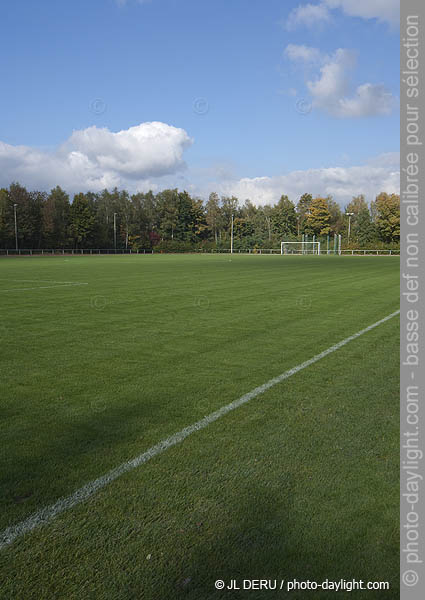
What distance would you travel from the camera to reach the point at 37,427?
3.99 m

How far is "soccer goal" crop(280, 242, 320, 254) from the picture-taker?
7771 centimetres

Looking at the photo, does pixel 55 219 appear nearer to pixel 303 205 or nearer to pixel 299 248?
pixel 299 248

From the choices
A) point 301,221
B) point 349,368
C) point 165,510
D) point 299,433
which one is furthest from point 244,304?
point 301,221

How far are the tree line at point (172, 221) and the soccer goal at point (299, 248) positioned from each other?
4.42m

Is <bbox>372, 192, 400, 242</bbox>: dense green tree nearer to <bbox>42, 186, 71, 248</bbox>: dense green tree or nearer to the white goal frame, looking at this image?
the white goal frame

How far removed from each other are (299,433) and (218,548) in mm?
1602

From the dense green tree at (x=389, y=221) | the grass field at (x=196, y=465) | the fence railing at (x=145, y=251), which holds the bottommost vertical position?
the grass field at (x=196, y=465)

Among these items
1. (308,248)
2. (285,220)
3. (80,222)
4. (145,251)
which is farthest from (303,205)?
(80,222)

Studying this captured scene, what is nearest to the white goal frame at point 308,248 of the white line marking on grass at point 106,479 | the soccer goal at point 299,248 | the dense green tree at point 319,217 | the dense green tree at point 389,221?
the soccer goal at point 299,248

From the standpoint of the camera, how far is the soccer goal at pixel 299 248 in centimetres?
7771

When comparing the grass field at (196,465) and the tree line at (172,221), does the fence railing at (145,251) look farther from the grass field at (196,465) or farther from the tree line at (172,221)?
the grass field at (196,465)

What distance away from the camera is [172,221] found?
105 metres

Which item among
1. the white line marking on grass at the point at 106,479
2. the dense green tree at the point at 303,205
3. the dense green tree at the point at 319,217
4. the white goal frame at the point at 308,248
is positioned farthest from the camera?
the dense green tree at the point at 303,205

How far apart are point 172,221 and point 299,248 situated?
3450 centimetres
